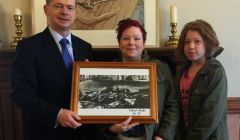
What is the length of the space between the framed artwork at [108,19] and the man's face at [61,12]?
0.62m

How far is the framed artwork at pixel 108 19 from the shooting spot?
7.20ft

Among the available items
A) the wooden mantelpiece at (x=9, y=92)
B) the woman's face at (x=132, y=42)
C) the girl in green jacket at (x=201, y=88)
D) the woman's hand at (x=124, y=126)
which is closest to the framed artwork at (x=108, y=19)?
the wooden mantelpiece at (x=9, y=92)

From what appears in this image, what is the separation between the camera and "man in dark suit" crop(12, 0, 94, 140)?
1469 mm

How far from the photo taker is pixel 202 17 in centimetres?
228

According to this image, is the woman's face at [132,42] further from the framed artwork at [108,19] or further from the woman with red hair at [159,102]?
the framed artwork at [108,19]

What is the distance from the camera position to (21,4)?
2234mm

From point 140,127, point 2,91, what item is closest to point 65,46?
point 140,127

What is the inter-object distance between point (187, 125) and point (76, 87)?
2.14 feet

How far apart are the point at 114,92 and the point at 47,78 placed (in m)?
0.35

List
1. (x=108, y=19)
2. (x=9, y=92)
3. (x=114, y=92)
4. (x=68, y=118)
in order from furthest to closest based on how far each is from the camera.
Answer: (x=108, y=19), (x=9, y=92), (x=114, y=92), (x=68, y=118)

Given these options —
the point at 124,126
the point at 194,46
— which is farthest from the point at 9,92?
the point at 194,46

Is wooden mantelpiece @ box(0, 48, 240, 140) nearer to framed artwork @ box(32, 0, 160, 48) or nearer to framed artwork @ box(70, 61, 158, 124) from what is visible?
framed artwork @ box(32, 0, 160, 48)

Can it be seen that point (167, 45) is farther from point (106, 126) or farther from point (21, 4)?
point (21, 4)

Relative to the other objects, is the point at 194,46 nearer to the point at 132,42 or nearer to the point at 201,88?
the point at 201,88
